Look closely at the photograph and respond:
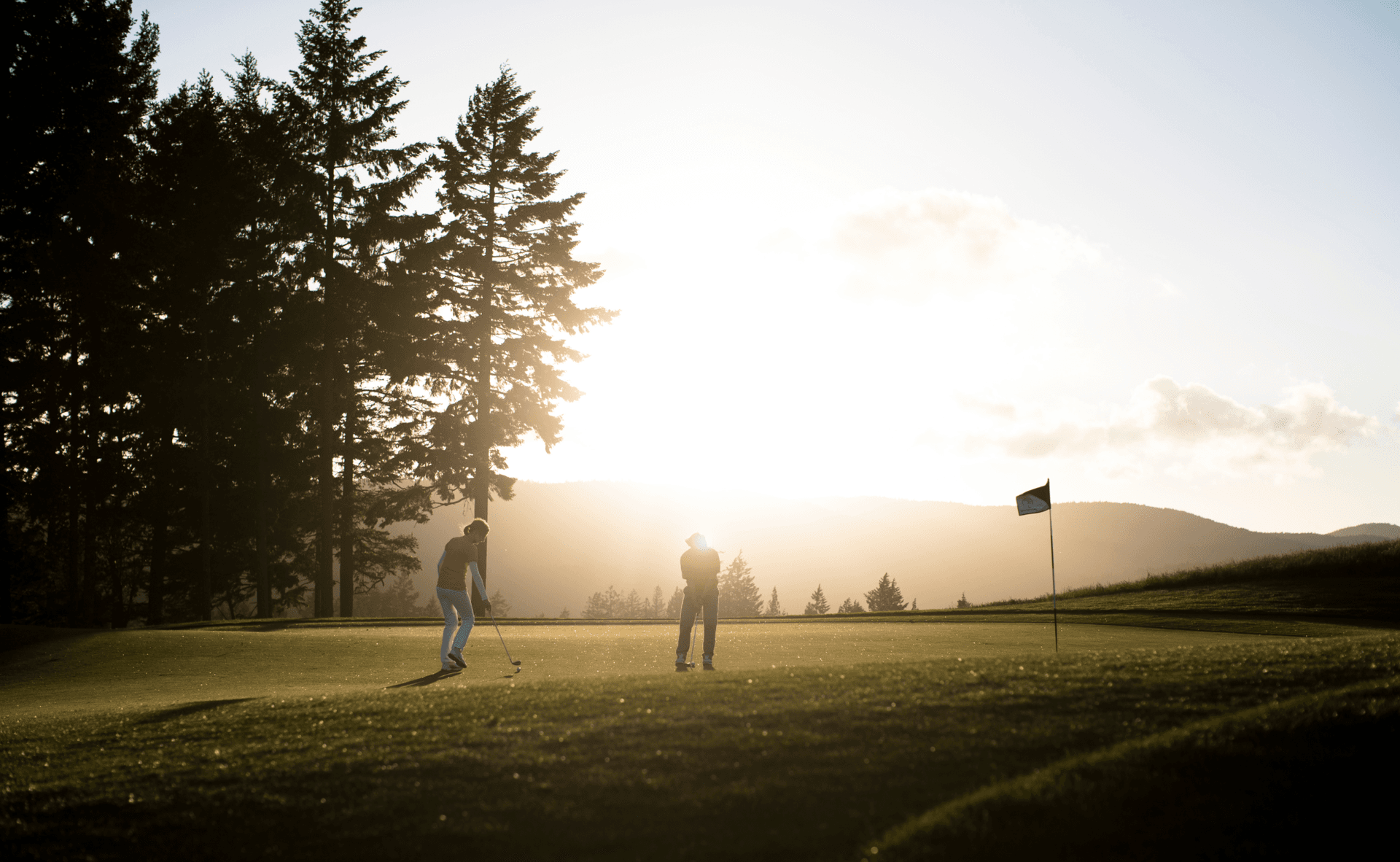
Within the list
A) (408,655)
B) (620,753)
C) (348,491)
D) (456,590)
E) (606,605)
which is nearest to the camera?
(620,753)

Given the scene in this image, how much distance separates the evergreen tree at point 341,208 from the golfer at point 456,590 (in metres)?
21.3

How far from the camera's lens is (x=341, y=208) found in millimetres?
33375

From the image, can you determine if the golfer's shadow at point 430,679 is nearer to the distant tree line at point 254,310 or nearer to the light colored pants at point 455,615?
the light colored pants at point 455,615

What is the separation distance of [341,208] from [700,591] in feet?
92.6

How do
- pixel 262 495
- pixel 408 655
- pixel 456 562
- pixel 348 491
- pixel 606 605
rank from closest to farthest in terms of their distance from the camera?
1. pixel 456 562
2. pixel 408 655
3. pixel 348 491
4. pixel 262 495
5. pixel 606 605

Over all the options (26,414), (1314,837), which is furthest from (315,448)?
(1314,837)

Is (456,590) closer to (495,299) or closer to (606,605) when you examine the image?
(495,299)

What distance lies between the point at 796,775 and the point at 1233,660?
6217mm

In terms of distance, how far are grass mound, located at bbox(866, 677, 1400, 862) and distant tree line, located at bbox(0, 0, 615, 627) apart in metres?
27.7

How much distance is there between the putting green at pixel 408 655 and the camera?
12.6 m

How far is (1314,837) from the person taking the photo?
16.6 ft

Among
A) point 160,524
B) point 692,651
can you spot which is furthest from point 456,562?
point 160,524

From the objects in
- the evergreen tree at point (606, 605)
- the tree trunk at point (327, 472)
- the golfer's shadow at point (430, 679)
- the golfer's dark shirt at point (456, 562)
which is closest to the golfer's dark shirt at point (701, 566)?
the golfer's dark shirt at point (456, 562)

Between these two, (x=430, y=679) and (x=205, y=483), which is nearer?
(x=430, y=679)
